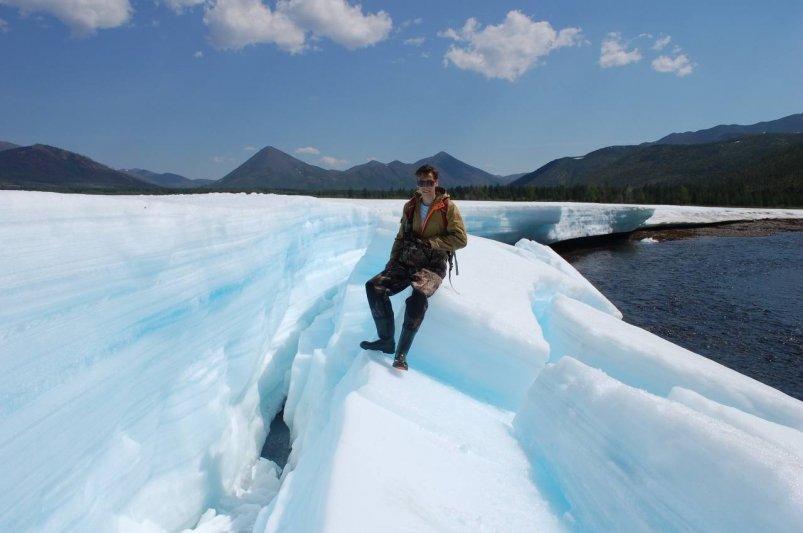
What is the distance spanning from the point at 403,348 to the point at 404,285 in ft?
2.12

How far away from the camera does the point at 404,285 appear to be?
167 inches

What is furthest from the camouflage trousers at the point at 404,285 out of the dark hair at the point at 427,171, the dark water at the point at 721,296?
the dark water at the point at 721,296

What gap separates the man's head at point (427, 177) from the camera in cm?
400

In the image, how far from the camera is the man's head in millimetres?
4004

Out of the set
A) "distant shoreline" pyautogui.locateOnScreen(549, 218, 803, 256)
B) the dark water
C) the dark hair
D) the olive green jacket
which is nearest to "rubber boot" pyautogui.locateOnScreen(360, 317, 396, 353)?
the olive green jacket

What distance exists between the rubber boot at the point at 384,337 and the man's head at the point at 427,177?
1.27 meters

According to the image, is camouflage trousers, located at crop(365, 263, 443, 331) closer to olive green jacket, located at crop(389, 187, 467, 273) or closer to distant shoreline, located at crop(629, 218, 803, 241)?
olive green jacket, located at crop(389, 187, 467, 273)

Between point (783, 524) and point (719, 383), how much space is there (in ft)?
8.97

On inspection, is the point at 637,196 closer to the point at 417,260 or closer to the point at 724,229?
the point at 724,229

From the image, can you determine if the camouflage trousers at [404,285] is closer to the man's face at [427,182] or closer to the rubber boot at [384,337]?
the rubber boot at [384,337]

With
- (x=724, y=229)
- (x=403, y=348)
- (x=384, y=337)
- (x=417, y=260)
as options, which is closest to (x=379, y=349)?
(x=384, y=337)

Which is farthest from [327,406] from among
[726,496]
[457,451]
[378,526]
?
[726,496]

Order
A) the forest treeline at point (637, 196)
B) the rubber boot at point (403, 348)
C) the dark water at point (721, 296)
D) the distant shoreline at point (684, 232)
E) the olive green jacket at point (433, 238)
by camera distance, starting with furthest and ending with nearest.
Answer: the forest treeline at point (637, 196), the distant shoreline at point (684, 232), the dark water at point (721, 296), the olive green jacket at point (433, 238), the rubber boot at point (403, 348)

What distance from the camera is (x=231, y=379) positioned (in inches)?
180
